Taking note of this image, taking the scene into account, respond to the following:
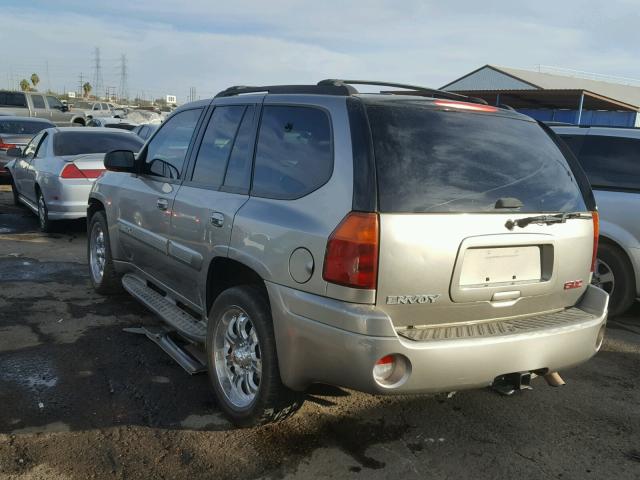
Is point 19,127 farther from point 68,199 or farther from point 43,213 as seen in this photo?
point 68,199

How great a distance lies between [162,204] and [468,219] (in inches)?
91.0

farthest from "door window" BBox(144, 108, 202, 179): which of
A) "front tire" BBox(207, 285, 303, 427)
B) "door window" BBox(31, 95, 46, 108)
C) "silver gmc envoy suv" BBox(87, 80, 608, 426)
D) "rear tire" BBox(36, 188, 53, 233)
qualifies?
"door window" BBox(31, 95, 46, 108)

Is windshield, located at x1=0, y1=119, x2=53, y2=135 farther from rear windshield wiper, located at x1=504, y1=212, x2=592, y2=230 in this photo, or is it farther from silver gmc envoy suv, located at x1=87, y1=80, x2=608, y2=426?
rear windshield wiper, located at x1=504, y1=212, x2=592, y2=230

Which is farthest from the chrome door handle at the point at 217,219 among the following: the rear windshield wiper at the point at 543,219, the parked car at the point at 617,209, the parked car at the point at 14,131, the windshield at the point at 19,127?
the windshield at the point at 19,127

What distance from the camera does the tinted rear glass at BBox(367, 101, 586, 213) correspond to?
108 inches

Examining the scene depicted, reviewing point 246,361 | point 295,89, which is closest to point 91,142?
point 295,89

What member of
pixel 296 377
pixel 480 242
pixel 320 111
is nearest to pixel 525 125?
pixel 480 242

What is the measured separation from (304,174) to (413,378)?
3.73ft

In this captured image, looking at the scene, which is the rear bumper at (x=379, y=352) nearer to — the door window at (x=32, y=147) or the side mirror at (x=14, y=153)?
the door window at (x=32, y=147)

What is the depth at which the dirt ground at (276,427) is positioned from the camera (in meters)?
2.98

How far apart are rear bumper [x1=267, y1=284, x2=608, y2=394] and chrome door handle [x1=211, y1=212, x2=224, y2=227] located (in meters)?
0.66

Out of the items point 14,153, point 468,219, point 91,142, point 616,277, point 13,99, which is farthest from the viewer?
point 13,99

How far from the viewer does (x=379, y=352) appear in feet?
8.61

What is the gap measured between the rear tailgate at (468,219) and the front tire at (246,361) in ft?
2.43
